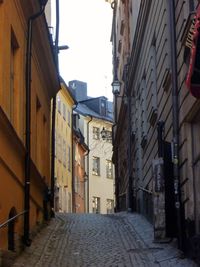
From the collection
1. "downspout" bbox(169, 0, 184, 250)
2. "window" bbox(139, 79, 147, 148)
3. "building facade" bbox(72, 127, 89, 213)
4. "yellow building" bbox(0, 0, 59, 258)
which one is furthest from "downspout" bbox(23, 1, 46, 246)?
"building facade" bbox(72, 127, 89, 213)

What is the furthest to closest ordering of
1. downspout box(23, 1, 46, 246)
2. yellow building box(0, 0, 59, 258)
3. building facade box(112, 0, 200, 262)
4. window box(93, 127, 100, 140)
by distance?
window box(93, 127, 100, 140) → downspout box(23, 1, 46, 246) → building facade box(112, 0, 200, 262) → yellow building box(0, 0, 59, 258)

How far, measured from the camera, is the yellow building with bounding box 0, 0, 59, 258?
1098 centimetres

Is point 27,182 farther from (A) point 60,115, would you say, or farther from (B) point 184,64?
(A) point 60,115

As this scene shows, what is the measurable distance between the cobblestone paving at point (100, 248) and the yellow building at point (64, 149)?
22.5 metres

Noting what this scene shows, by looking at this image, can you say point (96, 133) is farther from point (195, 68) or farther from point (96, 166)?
point (195, 68)

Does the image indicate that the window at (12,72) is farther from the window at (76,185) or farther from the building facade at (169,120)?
the window at (76,185)

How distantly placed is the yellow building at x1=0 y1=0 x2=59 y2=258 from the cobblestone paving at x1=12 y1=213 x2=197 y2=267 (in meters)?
0.44

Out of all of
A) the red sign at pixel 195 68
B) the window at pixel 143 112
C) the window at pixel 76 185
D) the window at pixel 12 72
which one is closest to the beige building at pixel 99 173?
the window at pixel 76 185

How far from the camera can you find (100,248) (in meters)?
12.9

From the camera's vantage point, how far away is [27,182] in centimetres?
1297

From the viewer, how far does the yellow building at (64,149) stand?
41.0 m

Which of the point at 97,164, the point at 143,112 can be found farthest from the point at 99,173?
the point at 143,112

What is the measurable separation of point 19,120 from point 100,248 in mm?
2843

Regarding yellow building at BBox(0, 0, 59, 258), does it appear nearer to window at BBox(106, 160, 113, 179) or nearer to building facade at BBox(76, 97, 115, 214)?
building facade at BBox(76, 97, 115, 214)
